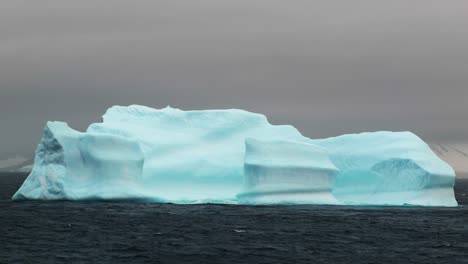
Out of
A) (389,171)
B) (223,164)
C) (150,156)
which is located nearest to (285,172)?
(223,164)

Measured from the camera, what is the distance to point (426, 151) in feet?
155

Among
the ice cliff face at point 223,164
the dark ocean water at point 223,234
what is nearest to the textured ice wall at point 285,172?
the ice cliff face at point 223,164

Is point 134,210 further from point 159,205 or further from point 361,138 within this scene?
point 361,138

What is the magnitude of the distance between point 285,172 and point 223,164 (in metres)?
4.51

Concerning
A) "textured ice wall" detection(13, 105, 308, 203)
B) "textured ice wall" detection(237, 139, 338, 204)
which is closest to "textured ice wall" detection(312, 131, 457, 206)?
"textured ice wall" detection(237, 139, 338, 204)

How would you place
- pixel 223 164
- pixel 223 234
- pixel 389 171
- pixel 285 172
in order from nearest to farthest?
1. pixel 223 234
2. pixel 285 172
3. pixel 389 171
4. pixel 223 164

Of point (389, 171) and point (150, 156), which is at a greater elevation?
point (150, 156)

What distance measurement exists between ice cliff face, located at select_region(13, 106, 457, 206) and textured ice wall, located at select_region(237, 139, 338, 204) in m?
0.05

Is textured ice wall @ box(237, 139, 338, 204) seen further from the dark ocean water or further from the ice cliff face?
the dark ocean water

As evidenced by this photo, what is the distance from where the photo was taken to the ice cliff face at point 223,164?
4303cm

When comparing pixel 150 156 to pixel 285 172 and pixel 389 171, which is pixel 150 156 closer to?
pixel 285 172

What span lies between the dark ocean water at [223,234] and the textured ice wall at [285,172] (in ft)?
2.76

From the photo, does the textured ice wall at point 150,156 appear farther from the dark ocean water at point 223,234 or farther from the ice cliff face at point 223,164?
the dark ocean water at point 223,234

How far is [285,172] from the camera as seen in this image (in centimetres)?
4419
